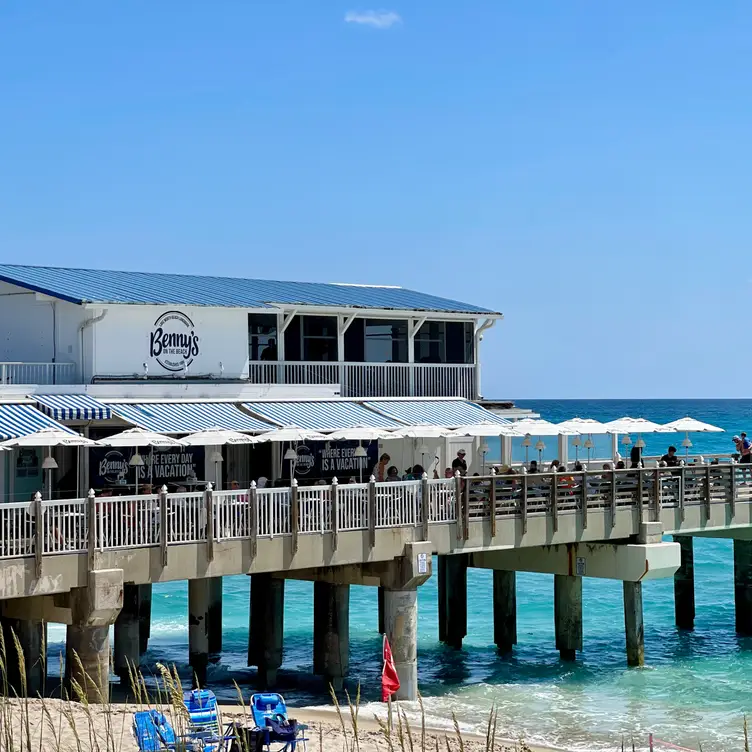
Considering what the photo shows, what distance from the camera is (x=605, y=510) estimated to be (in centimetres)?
2878

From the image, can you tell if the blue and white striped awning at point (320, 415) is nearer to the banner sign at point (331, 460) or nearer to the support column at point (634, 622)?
the banner sign at point (331, 460)

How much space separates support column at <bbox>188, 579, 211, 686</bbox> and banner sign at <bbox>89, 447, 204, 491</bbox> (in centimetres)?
448

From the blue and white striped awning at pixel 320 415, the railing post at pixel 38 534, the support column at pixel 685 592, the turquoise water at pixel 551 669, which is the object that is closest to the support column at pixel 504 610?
the turquoise water at pixel 551 669

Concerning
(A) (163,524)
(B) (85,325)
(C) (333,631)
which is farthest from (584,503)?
(B) (85,325)

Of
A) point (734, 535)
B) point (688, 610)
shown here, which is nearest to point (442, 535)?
point (734, 535)

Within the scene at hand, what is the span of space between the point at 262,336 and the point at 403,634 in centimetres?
900

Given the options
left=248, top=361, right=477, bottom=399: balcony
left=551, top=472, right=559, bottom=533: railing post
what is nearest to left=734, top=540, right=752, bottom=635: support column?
left=248, top=361, right=477, bottom=399: balcony

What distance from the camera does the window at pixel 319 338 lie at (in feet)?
104

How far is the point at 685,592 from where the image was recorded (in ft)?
124

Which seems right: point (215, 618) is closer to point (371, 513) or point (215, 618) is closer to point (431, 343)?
point (431, 343)

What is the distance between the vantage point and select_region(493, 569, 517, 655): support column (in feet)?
111

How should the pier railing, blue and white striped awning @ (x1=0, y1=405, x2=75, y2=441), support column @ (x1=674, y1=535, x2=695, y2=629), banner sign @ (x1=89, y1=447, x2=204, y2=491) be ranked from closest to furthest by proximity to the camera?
the pier railing, blue and white striped awning @ (x1=0, y1=405, x2=75, y2=441), banner sign @ (x1=89, y1=447, x2=204, y2=491), support column @ (x1=674, y1=535, x2=695, y2=629)

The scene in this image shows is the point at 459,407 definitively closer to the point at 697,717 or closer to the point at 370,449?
the point at 370,449

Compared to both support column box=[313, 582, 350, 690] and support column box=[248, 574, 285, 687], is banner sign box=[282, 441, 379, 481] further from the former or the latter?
support column box=[313, 582, 350, 690]
